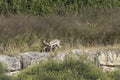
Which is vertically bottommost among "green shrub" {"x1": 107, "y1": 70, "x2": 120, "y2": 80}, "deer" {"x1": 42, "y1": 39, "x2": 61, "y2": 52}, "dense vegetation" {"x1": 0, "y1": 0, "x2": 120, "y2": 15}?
"green shrub" {"x1": 107, "y1": 70, "x2": 120, "y2": 80}

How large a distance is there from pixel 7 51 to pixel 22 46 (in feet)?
1.24

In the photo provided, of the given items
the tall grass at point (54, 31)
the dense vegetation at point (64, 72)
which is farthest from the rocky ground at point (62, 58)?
the dense vegetation at point (64, 72)

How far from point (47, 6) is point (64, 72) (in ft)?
10.3

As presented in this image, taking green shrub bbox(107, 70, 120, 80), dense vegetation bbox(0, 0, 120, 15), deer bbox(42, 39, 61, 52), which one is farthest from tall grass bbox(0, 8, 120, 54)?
green shrub bbox(107, 70, 120, 80)

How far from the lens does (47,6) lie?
999 cm

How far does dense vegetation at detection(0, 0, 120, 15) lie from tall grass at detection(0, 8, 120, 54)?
0.96ft

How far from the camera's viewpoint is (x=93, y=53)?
8.77 m

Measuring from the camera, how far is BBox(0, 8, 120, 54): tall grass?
8.84 meters

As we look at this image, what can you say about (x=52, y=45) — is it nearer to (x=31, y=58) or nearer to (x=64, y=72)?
(x=31, y=58)

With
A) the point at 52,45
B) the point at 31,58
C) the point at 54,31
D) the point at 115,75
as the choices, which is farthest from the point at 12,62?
the point at 115,75

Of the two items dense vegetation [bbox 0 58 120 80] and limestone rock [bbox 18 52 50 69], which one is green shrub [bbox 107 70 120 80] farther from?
limestone rock [bbox 18 52 50 69]

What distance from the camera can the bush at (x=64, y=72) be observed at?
7090 mm

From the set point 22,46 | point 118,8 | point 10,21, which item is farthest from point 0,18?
point 118,8

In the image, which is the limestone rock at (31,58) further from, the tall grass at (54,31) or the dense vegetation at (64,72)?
the dense vegetation at (64,72)
